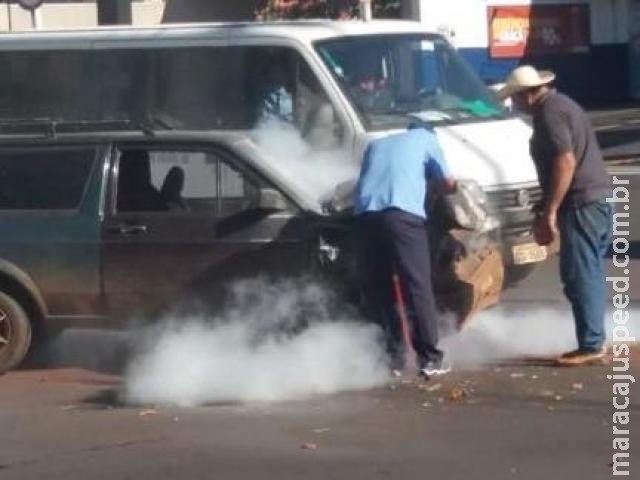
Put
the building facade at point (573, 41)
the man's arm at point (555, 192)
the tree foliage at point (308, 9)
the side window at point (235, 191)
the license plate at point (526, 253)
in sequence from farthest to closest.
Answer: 1. the building facade at point (573, 41)
2. the tree foliage at point (308, 9)
3. the license plate at point (526, 253)
4. the side window at point (235, 191)
5. the man's arm at point (555, 192)

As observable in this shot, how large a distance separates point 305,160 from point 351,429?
8.92ft

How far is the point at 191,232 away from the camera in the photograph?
973cm

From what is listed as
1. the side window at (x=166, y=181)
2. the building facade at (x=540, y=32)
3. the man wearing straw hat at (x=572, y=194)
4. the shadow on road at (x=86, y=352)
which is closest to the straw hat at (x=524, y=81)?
the man wearing straw hat at (x=572, y=194)

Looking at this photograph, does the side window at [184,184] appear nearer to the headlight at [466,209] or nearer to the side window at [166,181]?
the side window at [166,181]

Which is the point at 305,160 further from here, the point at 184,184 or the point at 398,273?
the point at 398,273

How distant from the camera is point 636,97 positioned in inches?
1588

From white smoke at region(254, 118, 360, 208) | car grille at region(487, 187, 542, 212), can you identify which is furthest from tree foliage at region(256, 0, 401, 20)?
car grille at region(487, 187, 542, 212)

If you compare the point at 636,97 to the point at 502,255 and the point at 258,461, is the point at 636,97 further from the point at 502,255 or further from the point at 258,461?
the point at 258,461

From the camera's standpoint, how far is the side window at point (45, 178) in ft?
33.0

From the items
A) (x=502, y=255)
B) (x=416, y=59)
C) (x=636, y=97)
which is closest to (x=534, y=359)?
(x=502, y=255)

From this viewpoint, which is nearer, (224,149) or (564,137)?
(564,137)

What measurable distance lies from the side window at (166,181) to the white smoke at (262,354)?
0.66 metres

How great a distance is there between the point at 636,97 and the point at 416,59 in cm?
2901

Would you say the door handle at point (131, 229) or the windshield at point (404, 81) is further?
the windshield at point (404, 81)
